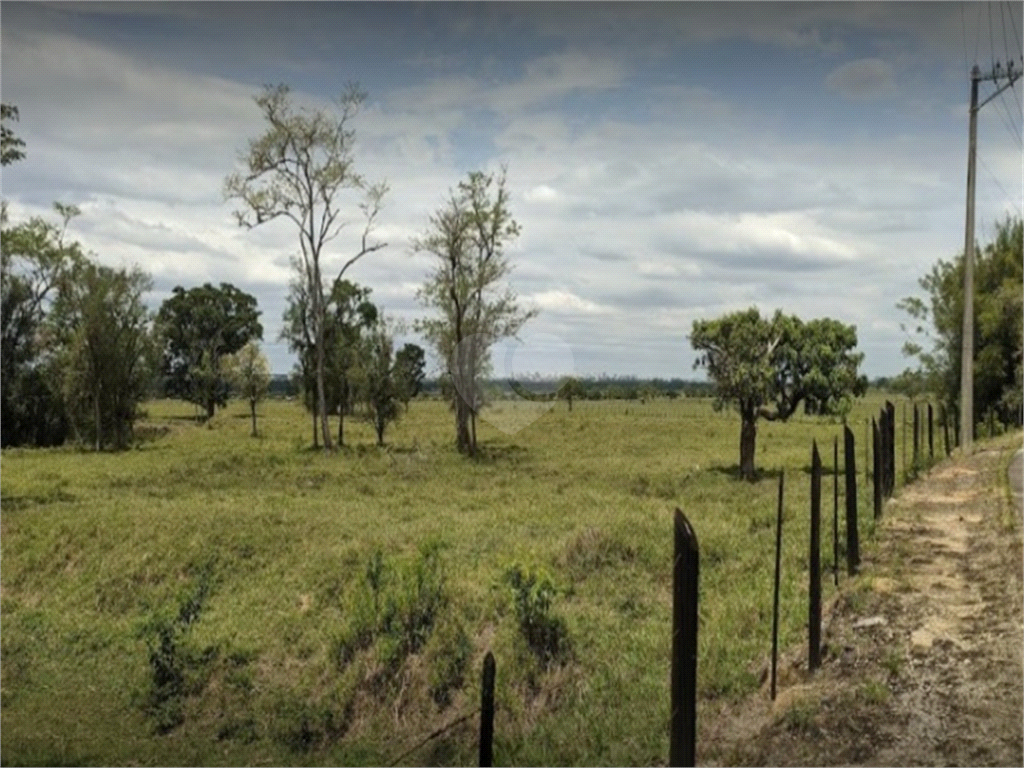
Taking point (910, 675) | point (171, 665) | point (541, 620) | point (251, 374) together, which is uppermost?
point (251, 374)

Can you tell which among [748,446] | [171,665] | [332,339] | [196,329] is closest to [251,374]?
[332,339]

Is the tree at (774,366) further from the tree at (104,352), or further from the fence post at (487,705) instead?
the tree at (104,352)

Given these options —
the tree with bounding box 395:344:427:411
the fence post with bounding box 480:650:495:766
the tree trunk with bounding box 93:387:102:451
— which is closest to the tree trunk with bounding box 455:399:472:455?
the tree with bounding box 395:344:427:411

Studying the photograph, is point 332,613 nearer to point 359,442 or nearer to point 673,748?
point 673,748

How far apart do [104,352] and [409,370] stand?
1523 cm

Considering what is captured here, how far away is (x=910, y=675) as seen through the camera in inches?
293

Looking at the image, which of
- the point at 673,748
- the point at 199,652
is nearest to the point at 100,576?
the point at 199,652

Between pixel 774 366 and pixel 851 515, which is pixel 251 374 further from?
pixel 851 515

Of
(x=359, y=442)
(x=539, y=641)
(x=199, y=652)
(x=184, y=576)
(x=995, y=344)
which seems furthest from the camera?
(x=359, y=442)

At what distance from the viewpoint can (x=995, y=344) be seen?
104 ft

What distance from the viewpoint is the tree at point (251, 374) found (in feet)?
167

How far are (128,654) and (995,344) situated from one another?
31059 millimetres

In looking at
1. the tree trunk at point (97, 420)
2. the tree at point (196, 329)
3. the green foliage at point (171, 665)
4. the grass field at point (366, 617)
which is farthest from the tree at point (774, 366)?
the tree at point (196, 329)

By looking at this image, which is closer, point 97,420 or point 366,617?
point 366,617
